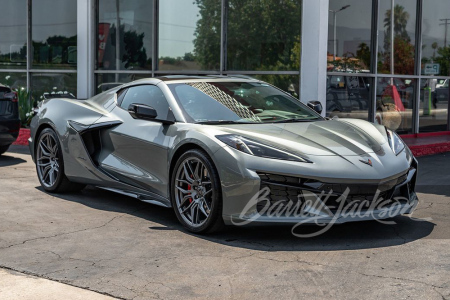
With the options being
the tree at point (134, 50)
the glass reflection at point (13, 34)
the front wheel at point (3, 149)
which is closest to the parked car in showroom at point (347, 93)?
the tree at point (134, 50)

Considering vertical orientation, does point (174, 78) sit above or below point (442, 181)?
above

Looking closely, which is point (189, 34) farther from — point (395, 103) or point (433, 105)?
point (433, 105)

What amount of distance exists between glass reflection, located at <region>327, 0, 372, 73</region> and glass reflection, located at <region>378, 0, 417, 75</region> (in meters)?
0.37

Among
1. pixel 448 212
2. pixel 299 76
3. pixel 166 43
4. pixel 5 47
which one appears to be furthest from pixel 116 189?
pixel 5 47

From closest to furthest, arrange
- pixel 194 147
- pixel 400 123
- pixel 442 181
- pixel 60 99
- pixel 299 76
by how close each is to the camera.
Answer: pixel 194 147
pixel 60 99
pixel 442 181
pixel 299 76
pixel 400 123

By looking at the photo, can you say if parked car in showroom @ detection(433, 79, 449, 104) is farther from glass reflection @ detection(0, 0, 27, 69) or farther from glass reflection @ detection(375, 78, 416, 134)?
glass reflection @ detection(0, 0, 27, 69)

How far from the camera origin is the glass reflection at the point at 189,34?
1294cm

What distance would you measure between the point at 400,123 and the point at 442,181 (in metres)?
4.84

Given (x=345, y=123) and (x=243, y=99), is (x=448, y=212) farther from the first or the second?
(x=243, y=99)

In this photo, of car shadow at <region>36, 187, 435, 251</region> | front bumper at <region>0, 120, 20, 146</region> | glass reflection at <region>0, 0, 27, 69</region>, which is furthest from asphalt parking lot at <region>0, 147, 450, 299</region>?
glass reflection at <region>0, 0, 27, 69</region>

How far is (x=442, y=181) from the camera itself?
8828 mm

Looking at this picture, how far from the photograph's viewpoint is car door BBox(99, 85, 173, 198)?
6.33m

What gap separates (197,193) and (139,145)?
1004 millimetres

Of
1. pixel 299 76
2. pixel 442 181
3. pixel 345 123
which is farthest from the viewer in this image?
pixel 299 76
